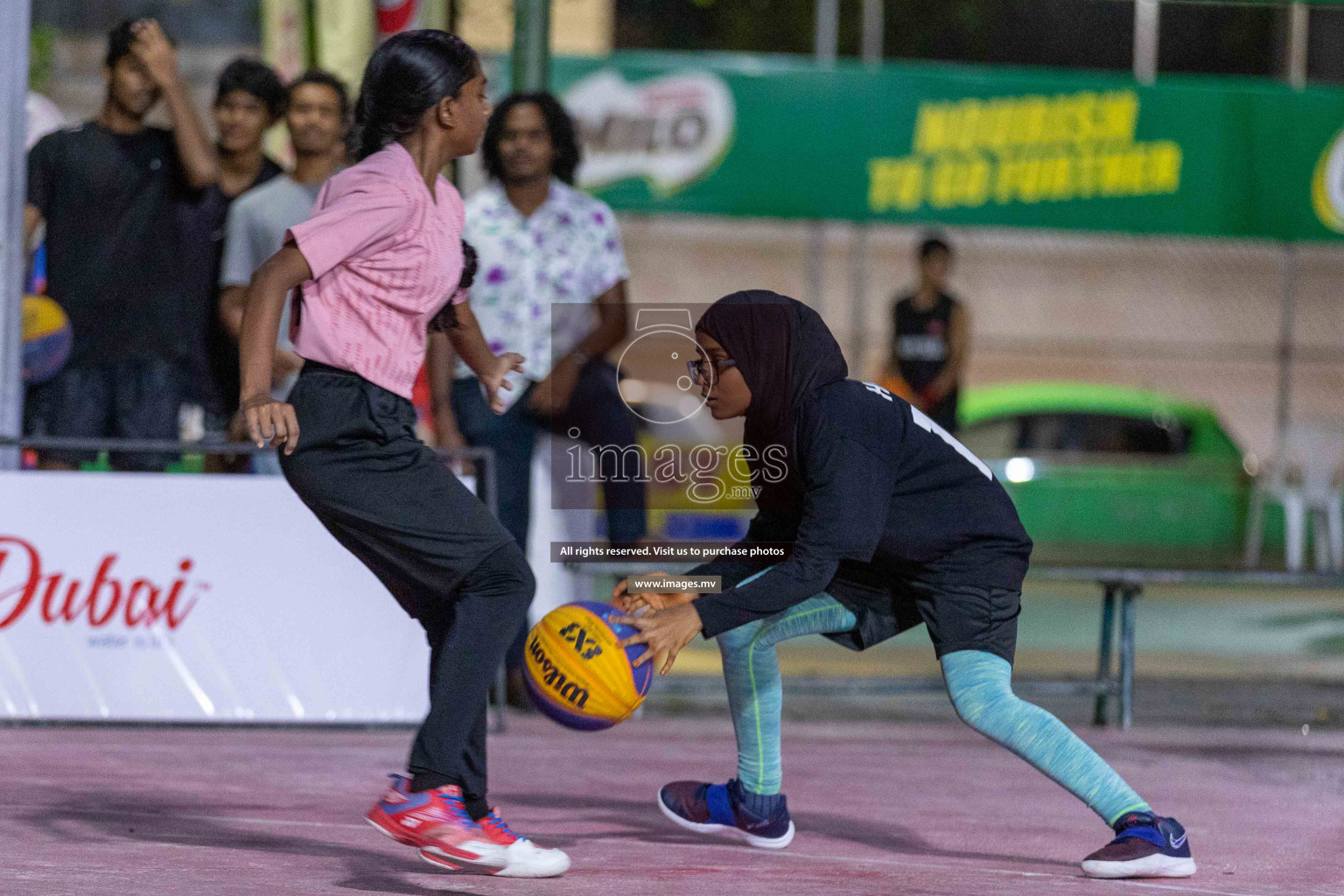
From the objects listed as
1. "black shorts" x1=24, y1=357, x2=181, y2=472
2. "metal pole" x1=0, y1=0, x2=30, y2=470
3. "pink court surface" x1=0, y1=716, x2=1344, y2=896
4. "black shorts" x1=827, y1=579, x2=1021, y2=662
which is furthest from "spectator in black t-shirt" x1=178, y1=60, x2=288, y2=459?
"black shorts" x1=827, y1=579, x2=1021, y2=662

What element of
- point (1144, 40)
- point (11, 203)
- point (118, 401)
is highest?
point (1144, 40)

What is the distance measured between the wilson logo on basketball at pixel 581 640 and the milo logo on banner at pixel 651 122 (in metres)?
10.6

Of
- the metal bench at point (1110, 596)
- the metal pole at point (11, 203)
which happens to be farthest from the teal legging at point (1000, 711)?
the metal pole at point (11, 203)

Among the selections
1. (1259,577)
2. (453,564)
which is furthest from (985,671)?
(1259,577)

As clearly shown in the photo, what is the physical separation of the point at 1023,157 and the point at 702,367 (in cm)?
1086

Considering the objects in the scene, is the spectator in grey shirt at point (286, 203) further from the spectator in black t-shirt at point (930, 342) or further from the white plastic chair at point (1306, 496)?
the white plastic chair at point (1306, 496)

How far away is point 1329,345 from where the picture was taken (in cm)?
2059

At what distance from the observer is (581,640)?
14.1 feet

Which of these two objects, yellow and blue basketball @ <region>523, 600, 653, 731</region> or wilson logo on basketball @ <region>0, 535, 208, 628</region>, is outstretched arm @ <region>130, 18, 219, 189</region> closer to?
wilson logo on basketball @ <region>0, 535, 208, 628</region>

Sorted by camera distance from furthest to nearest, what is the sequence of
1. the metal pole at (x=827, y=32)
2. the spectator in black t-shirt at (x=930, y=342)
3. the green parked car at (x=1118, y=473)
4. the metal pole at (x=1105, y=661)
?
the green parked car at (x=1118, y=473) → the metal pole at (x=827, y=32) → the spectator in black t-shirt at (x=930, y=342) → the metal pole at (x=1105, y=661)

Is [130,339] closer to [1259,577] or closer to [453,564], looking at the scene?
[453,564]

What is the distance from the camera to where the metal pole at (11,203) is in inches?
279

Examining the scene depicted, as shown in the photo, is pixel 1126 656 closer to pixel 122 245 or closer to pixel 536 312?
pixel 536 312

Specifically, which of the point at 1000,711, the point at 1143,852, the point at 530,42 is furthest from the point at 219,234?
the point at 1143,852
